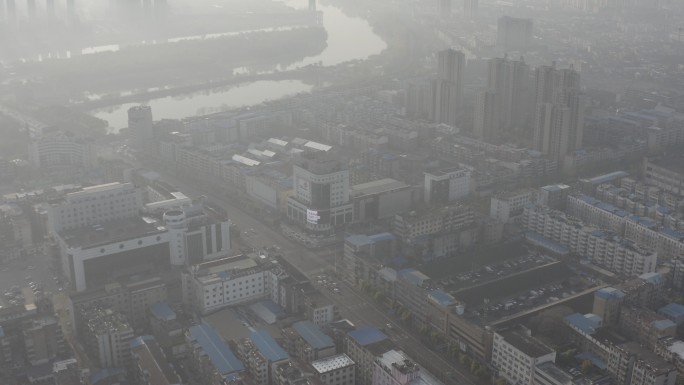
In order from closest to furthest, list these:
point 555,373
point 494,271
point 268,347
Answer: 1. point 555,373
2. point 268,347
3. point 494,271

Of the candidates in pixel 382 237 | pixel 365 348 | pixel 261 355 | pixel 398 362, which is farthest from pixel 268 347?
pixel 382 237

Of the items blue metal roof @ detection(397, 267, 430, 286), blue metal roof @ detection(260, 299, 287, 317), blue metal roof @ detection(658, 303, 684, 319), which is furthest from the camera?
blue metal roof @ detection(397, 267, 430, 286)

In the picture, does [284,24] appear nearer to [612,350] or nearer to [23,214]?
[23,214]

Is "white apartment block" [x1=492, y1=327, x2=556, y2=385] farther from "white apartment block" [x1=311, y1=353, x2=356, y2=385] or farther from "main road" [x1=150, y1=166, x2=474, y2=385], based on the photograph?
"white apartment block" [x1=311, y1=353, x2=356, y2=385]

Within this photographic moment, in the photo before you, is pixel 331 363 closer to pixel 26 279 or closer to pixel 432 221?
pixel 432 221

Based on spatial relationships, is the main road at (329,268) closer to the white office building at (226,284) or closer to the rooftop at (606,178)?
the white office building at (226,284)

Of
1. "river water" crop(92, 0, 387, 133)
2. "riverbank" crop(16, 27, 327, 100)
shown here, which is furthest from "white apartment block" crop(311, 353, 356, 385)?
"riverbank" crop(16, 27, 327, 100)
